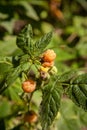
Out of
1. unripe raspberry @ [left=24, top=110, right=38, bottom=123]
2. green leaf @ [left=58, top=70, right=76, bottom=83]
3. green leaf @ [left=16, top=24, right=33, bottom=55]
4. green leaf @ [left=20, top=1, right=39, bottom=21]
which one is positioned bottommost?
A: unripe raspberry @ [left=24, top=110, right=38, bottom=123]

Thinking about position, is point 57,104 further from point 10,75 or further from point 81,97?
point 10,75

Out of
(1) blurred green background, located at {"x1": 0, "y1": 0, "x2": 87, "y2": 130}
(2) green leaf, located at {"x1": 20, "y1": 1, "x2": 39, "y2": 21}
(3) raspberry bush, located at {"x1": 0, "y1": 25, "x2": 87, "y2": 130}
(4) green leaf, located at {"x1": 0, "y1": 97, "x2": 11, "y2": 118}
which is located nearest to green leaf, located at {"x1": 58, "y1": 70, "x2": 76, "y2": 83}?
(3) raspberry bush, located at {"x1": 0, "y1": 25, "x2": 87, "y2": 130}

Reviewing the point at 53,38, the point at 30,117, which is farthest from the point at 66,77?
the point at 53,38

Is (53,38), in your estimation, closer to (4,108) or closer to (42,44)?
(4,108)

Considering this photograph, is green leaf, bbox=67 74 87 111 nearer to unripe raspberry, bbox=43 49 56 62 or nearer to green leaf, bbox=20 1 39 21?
unripe raspberry, bbox=43 49 56 62

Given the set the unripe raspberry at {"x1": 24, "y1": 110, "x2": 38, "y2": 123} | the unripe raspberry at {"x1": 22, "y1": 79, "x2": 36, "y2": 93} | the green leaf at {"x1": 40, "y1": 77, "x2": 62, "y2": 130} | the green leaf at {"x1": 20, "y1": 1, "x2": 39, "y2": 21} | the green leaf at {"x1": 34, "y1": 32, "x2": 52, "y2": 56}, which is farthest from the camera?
the green leaf at {"x1": 20, "y1": 1, "x2": 39, "y2": 21}

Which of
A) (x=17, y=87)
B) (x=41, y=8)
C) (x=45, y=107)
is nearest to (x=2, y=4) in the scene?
(x=41, y=8)

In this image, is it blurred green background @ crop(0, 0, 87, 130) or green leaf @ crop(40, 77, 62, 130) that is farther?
blurred green background @ crop(0, 0, 87, 130)
